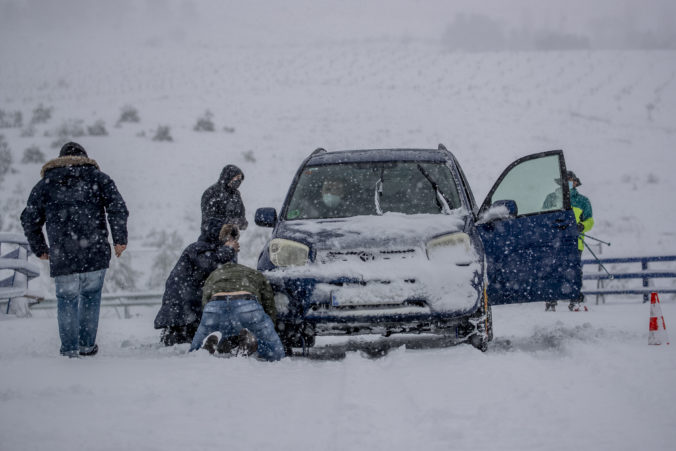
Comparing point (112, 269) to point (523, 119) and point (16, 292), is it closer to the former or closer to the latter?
point (16, 292)

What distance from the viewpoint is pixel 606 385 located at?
4523mm

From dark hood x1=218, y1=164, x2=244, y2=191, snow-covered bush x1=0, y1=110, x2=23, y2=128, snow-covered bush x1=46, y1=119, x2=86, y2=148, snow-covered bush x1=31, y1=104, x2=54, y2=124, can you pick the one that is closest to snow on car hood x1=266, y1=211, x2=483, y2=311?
dark hood x1=218, y1=164, x2=244, y2=191

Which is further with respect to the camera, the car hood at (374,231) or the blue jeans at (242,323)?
the car hood at (374,231)

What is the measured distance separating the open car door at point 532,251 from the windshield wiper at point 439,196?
0.35 meters

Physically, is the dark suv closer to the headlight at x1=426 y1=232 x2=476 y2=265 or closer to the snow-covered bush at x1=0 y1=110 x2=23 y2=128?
the headlight at x1=426 y1=232 x2=476 y2=265

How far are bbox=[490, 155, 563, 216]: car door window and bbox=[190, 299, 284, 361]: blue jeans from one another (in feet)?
8.78

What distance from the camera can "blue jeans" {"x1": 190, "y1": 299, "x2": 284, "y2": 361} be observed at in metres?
5.57

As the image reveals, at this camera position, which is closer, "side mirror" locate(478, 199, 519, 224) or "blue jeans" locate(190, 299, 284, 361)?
"blue jeans" locate(190, 299, 284, 361)

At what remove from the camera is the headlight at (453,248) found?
5.67 meters

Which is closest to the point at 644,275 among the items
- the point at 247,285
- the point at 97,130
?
the point at 247,285

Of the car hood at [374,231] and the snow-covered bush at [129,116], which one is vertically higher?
the snow-covered bush at [129,116]

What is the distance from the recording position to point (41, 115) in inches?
1379

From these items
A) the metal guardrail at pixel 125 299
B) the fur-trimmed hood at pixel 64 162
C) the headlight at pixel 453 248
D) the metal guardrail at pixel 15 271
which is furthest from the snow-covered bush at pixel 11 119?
→ the headlight at pixel 453 248

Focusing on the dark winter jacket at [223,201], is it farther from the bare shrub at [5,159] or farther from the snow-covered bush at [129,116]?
the snow-covered bush at [129,116]
